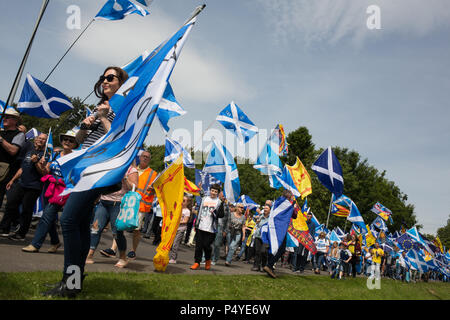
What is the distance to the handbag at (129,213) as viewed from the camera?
5.45 m

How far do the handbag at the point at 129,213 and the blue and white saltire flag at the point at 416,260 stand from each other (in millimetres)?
18249

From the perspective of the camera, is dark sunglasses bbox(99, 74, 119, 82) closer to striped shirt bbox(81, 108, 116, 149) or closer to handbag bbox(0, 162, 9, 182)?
striped shirt bbox(81, 108, 116, 149)

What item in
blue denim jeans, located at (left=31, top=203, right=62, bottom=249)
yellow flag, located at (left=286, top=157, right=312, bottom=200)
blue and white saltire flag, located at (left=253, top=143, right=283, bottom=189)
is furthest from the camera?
blue and white saltire flag, located at (left=253, top=143, right=283, bottom=189)

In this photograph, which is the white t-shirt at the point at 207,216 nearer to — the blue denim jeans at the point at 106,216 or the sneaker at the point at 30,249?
the blue denim jeans at the point at 106,216

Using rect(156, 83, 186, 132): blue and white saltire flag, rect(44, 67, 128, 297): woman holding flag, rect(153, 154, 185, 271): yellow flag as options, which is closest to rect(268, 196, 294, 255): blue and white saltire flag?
rect(153, 154, 185, 271): yellow flag

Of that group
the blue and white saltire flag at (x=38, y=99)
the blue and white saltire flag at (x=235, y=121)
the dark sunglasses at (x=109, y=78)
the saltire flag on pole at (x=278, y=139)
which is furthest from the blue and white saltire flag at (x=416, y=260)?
the dark sunglasses at (x=109, y=78)

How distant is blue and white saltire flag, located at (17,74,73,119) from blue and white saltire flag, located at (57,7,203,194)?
7.47m

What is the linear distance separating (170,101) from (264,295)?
26.7 ft

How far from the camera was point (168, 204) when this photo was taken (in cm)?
648

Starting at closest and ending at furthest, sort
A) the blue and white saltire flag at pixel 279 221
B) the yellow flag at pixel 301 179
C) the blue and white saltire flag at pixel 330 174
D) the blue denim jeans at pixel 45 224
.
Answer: the blue denim jeans at pixel 45 224 → the blue and white saltire flag at pixel 279 221 → the blue and white saltire flag at pixel 330 174 → the yellow flag at pixel 301 179

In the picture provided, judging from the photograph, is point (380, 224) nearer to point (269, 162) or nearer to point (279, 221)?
point (269, 162)

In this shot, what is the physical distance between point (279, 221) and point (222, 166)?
530 cm

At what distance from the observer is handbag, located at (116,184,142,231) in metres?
5.45

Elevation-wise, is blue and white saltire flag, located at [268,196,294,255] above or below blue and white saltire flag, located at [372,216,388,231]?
below
